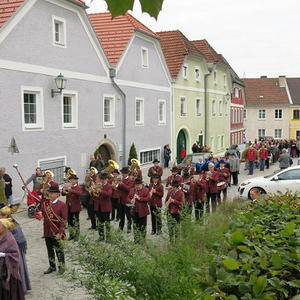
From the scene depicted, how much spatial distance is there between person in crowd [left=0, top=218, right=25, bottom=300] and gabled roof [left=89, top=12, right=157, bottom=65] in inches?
585

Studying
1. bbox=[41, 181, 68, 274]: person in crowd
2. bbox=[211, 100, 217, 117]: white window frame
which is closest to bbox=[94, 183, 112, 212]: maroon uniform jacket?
bbox=[41, 181, 68, 274]: person in crowd

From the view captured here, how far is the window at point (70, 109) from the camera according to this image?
56.2 feet

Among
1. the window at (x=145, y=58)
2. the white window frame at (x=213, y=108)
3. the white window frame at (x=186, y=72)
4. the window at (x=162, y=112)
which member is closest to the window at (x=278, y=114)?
the white window frame at (x=213, y=108)

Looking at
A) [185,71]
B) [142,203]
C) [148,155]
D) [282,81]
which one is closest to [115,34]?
[148,155]

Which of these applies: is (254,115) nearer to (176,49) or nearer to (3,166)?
(176,49)

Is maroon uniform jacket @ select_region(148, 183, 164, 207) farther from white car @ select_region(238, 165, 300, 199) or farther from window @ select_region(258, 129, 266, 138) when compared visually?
window @ select_region(258, 129, 266, 138)

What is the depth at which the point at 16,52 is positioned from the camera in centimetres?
1418

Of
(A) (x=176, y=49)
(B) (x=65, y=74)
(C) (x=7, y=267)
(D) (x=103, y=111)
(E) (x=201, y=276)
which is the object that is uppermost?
(A) (x=176, y=49)

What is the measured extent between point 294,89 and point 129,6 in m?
59.2

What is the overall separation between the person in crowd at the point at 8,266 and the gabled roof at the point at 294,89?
53.0 m

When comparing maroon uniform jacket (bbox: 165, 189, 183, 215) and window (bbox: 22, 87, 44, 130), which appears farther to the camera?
window (bbox: 22, 87, 44, 130)

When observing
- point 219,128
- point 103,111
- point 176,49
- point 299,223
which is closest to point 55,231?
point 299,223

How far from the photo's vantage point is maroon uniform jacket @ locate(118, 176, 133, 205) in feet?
40.3

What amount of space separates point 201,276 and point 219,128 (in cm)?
→ 3387
